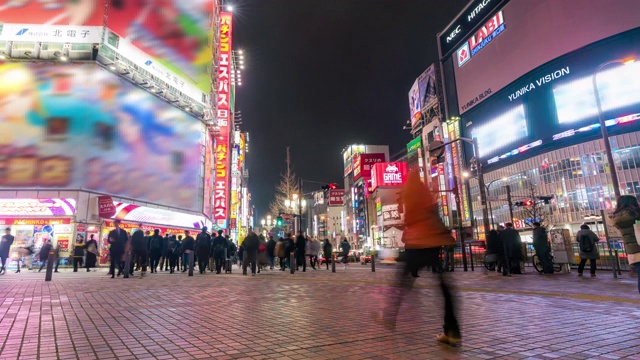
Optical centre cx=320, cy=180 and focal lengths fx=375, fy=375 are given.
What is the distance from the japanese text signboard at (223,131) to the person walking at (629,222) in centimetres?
3479

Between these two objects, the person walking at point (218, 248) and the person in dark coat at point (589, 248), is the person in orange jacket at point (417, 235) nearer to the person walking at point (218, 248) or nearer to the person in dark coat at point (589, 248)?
the person in dark coat at point (589, 248)

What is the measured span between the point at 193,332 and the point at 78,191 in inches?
885

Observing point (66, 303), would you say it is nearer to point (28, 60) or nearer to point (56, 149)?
point (56, 149)

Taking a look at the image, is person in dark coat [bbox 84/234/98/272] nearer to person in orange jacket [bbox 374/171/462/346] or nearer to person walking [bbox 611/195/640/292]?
person in orange jacket [bbox 374/171/462/346]

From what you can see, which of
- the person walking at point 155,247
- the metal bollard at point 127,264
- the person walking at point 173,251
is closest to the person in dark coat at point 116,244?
the metal bollard at point 127,264

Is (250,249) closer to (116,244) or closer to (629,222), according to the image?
(116,244)

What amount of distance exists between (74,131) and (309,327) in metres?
24.4

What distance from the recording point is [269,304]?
6.42m

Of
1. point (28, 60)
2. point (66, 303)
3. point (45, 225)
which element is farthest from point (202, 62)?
point (66, 303)

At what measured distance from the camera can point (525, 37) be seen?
214 ft

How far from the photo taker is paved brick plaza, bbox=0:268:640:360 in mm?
3365

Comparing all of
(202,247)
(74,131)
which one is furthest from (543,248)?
(74,131)

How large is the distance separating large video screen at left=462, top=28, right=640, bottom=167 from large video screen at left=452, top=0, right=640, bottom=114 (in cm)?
165

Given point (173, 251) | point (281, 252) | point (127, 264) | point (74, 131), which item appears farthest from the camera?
point (74, 131)
